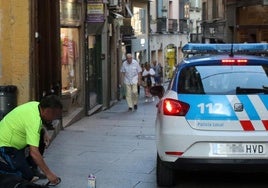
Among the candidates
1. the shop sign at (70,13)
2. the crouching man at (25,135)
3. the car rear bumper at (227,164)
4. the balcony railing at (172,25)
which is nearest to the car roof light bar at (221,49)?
the car rear bumper at (227,164)

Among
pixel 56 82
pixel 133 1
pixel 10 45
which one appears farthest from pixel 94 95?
pixel 133 1

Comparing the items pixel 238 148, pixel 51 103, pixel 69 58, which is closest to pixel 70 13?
pixel 69 58

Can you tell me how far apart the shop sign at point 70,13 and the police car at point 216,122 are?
892cm

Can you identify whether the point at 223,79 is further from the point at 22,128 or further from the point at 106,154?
the point at 106,154

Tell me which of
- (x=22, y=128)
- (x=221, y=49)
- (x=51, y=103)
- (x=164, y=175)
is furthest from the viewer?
(x=221, y=49)

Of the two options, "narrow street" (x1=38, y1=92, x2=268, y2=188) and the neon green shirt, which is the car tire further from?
the neon green shirt

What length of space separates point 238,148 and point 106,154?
3.75m

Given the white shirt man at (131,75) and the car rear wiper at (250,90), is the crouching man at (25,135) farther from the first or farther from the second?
the white shirt man at (131,75)

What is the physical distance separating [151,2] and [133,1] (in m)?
6.30

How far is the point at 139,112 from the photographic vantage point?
63.0 feet

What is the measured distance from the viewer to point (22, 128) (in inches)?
230

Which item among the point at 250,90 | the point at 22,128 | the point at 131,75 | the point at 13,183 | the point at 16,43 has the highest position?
the point at 16,43

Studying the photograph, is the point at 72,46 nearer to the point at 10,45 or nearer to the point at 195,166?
the point at 10,45

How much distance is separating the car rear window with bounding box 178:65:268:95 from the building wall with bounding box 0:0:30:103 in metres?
4.90
